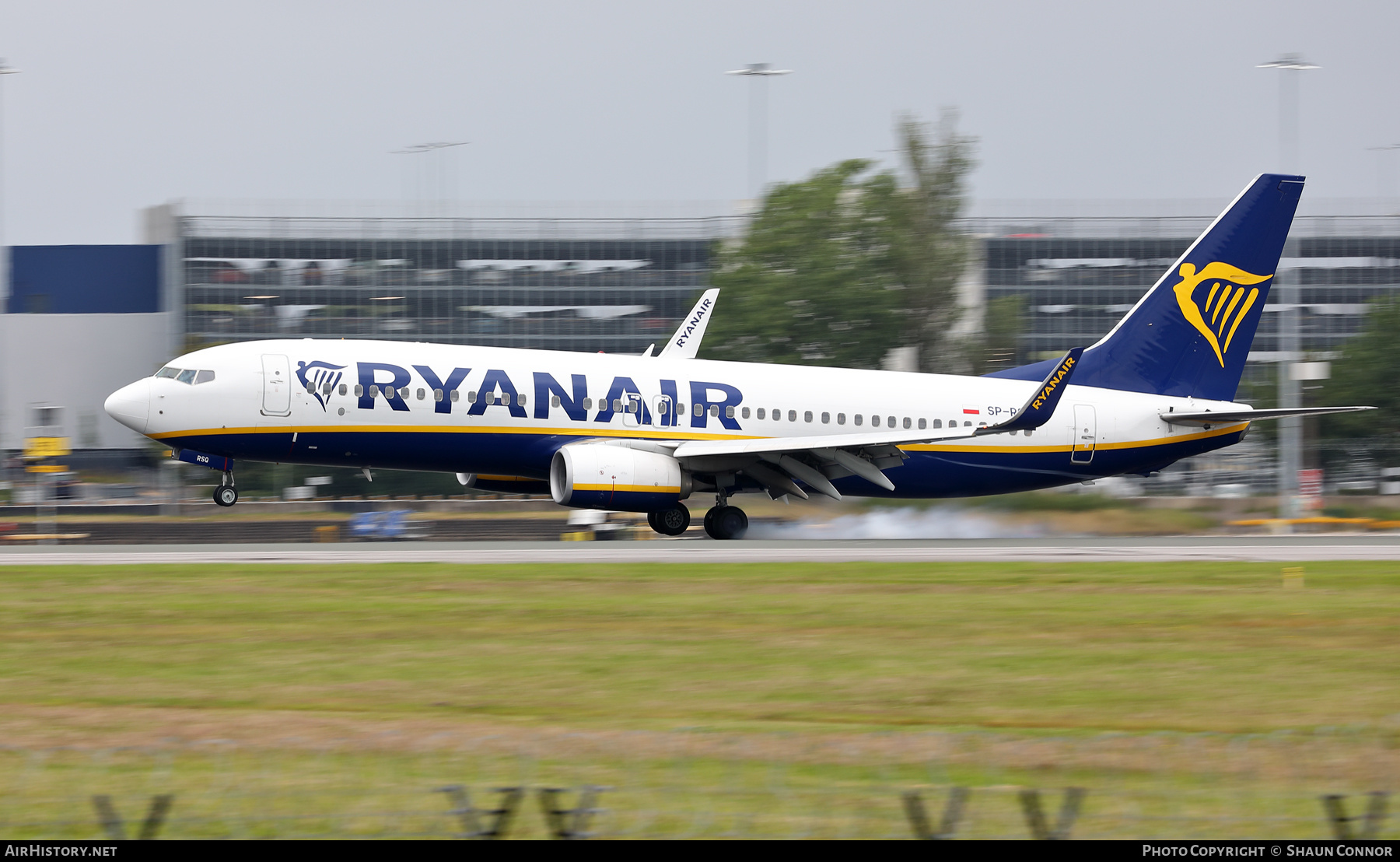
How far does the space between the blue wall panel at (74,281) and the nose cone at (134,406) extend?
77.5 metres

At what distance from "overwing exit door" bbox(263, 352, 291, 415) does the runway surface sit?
269 centimetres

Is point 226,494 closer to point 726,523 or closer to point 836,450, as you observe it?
point 726,523

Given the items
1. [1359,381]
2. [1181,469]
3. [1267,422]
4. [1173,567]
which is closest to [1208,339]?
[1173,567]

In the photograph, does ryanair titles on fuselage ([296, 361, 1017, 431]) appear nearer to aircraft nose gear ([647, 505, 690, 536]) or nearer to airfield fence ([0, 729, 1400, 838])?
aircraft nose gear ([647, 505, 690, 536])

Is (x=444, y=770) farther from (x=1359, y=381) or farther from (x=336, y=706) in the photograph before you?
(x=1359, y=381)

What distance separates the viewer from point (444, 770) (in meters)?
9.09

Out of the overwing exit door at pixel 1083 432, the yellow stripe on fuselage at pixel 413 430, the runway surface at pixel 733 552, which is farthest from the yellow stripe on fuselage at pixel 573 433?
the runway surface at pixel 733 552

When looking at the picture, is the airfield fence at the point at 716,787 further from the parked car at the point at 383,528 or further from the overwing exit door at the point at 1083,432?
the parked car at the point at 383,528

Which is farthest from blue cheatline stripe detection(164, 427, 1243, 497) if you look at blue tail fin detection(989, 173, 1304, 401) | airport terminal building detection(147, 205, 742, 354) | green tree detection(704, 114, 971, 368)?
airport terminal building detection(147, 205, 742, 354)

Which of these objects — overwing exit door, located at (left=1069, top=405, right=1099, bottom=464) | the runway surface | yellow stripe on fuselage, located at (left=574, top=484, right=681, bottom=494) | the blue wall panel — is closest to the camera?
the runway surface

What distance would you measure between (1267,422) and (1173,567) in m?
47.1

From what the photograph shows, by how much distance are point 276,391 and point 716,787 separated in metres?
21.3

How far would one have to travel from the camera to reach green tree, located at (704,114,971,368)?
60656mm

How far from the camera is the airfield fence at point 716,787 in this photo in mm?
→ 7305
